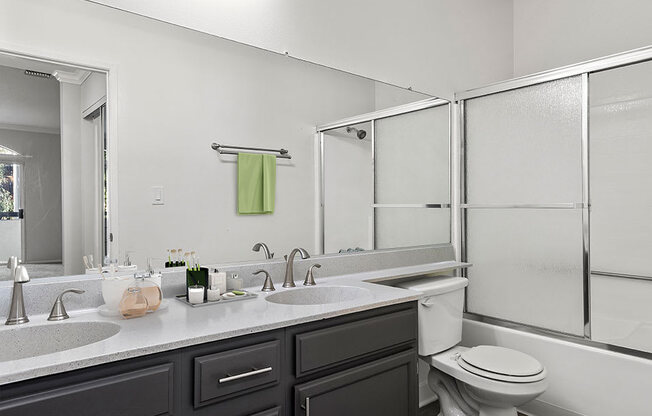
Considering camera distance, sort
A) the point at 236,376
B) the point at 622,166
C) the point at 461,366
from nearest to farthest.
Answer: the point at 236,376, the point at 461,366, the point at 622,166

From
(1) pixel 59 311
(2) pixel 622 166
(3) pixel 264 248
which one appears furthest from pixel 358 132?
(1) pixel 59 311

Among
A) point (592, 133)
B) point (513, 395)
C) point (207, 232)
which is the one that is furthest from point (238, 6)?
point (513, 395)

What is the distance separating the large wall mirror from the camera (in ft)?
4.73

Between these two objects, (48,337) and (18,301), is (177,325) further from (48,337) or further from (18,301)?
(18,301)

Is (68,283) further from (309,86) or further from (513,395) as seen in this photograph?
(513,395)

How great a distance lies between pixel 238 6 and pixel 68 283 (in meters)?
1.33

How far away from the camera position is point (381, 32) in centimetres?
244

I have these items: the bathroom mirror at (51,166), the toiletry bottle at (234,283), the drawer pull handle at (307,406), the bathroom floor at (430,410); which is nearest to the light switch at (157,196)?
the bathroom mirror at (51,166)

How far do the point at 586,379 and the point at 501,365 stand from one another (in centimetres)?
57

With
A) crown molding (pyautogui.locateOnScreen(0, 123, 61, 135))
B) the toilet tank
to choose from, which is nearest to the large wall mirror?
crown molding (pyautogui.locateOnScreen(0, 123, 61, 135))

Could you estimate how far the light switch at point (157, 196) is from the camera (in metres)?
1.65

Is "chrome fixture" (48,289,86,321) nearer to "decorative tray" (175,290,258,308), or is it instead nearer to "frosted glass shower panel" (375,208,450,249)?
"decorative tray" (175,290,258,308)

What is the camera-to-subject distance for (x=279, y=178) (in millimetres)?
2031

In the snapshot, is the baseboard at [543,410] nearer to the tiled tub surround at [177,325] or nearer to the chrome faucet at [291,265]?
the tiled tub surround at [177,325]
